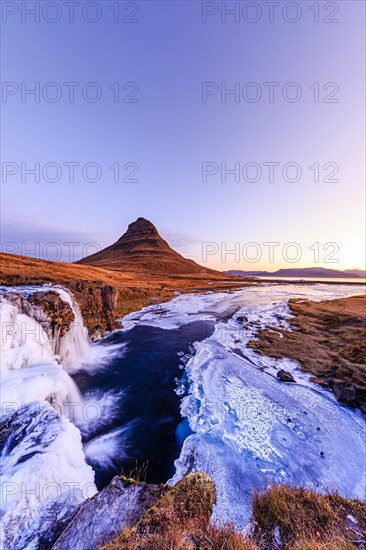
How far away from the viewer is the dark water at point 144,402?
7441 millimetres

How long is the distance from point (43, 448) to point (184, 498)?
15.2 ft

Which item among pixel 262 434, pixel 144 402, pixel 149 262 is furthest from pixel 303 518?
pixel 149 262

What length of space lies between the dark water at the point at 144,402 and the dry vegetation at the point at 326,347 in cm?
724

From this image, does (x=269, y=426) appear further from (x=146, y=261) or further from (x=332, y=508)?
(x=146, y=261)

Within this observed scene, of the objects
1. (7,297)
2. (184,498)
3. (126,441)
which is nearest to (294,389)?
(126,441)

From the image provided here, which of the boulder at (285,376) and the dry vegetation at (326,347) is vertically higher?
the dry vegetation at (326,347)

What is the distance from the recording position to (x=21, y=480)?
5.12 meters

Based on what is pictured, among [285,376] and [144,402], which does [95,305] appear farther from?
[285,376]

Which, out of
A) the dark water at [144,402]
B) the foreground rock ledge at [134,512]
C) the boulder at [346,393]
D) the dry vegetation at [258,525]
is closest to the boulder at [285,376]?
the boulder at [346,393]

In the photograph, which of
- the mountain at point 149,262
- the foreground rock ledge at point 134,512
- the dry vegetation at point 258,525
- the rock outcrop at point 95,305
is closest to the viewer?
the dry vegetation at point 258,525

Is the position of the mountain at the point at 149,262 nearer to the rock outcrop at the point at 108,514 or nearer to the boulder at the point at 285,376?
the boulder at the point at 285,376

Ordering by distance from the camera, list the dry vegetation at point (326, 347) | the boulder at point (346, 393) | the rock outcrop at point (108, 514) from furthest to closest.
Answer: the dry vegetation at point (326, 347)
the boulder at point (346, 393)
the rock outcrop at point (108, 514)

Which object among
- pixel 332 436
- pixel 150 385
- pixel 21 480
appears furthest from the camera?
pixel 150 385

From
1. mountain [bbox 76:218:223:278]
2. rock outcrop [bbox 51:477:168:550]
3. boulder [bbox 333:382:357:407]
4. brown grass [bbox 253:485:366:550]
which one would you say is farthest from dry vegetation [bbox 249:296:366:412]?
mountain [bbox 76:218:223:278]
